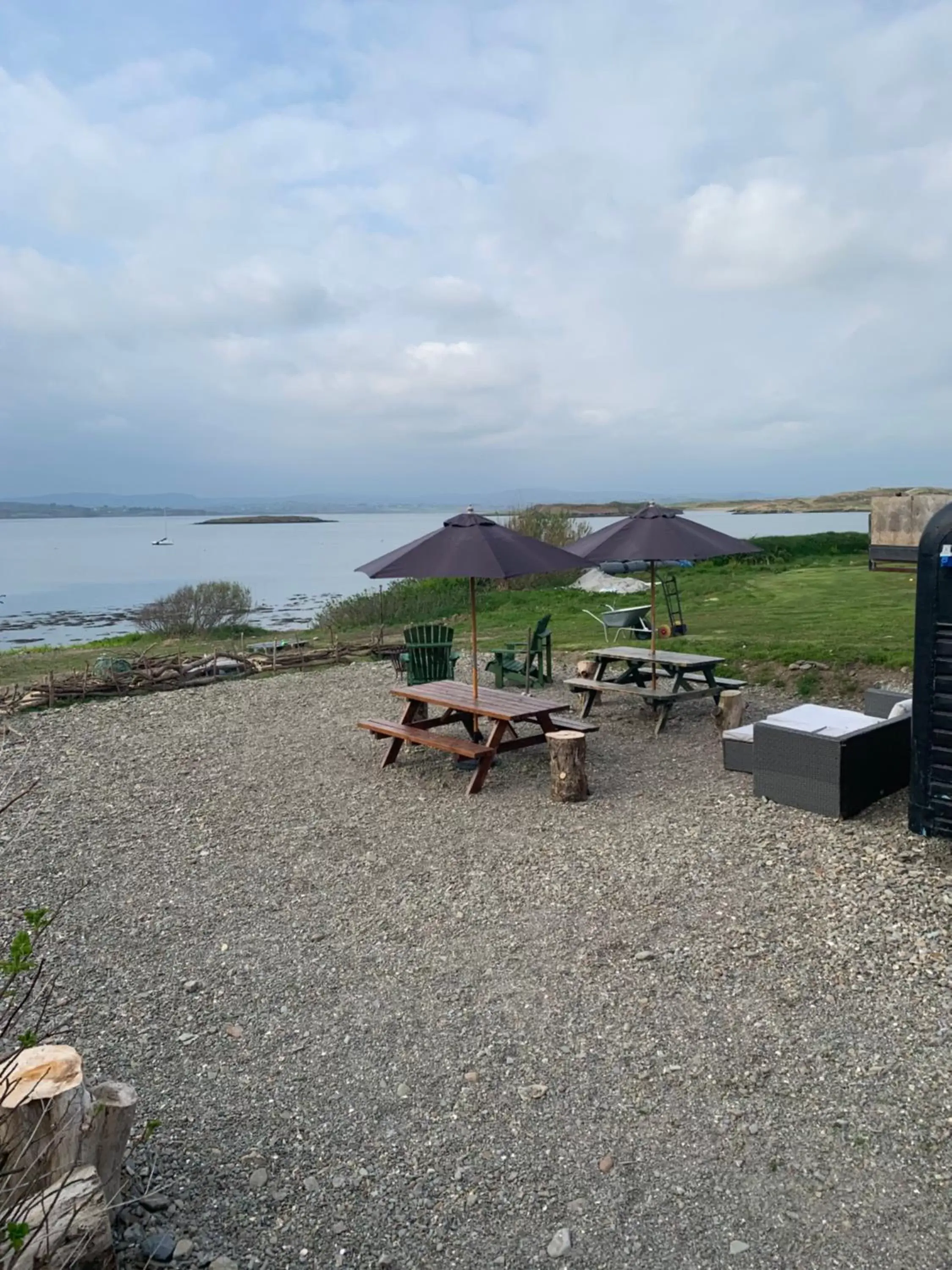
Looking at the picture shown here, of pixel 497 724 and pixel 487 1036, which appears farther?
pixel 497 724

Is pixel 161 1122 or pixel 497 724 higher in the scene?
pixel 497 724

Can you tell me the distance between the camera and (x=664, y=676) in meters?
9.73

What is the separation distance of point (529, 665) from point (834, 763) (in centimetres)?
450

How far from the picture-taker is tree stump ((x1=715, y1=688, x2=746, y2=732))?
757 cm

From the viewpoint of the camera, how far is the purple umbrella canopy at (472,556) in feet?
20.0

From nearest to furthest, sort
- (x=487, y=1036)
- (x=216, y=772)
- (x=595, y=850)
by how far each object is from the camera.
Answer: (x=487, y=1036)
(x=595, y=850)
(x=216, y=772)

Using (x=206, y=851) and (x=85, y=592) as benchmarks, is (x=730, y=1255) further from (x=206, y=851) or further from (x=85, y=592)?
(x=85, y=592)

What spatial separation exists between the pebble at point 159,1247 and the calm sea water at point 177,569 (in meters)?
8.97

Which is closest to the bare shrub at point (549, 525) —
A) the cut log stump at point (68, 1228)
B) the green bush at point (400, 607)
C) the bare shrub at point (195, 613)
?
the green bush at point (400, 607)

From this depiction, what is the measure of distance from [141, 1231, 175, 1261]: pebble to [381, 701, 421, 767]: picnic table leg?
4.72 m

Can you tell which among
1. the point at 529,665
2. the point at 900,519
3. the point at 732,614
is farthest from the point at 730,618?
the point at 900,519

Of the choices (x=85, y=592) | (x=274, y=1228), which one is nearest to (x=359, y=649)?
(x=274, y=1228)

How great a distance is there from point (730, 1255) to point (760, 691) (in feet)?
23.4

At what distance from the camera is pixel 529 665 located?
9.52 meters
